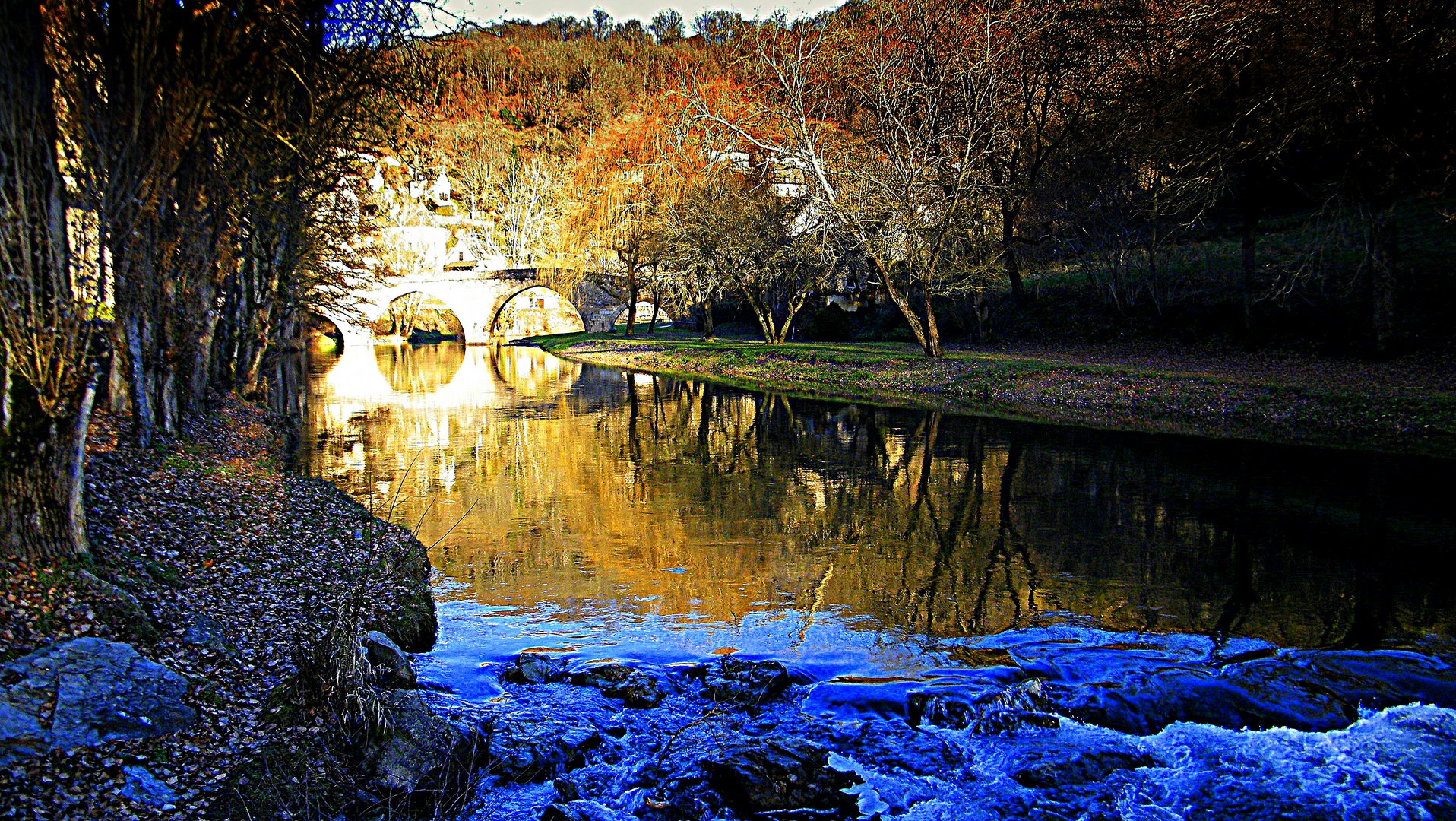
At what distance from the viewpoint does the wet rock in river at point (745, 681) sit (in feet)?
23.6

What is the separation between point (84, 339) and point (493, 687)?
4078 millimetres

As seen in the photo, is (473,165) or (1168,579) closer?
(1168,579)

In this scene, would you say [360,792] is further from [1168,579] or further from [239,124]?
[239,124]

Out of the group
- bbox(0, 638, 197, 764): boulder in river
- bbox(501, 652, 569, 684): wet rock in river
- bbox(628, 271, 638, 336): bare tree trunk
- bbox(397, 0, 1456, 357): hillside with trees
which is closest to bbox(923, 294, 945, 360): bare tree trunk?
bbox(397, 0, 1456, 357): hillside with trees

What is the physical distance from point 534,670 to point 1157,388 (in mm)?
20184

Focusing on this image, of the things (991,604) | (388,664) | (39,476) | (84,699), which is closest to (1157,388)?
(991,604)

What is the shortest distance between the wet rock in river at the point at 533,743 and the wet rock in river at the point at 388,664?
0.76m

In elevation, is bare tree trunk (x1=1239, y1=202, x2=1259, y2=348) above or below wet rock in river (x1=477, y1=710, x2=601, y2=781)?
above

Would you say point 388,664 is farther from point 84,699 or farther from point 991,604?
point 991,604

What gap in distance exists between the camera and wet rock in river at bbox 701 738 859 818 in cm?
580

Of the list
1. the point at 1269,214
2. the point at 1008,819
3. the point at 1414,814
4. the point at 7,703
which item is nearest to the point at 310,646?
the point at 7,703

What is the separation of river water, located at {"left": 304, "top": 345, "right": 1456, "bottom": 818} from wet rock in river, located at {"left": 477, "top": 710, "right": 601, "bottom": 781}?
0.40ft

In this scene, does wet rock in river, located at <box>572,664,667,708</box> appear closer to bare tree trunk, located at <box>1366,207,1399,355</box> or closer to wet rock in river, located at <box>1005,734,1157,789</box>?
wet rock in river, located at <box>1005,734,1157,789</box>

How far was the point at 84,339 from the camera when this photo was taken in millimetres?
6387
